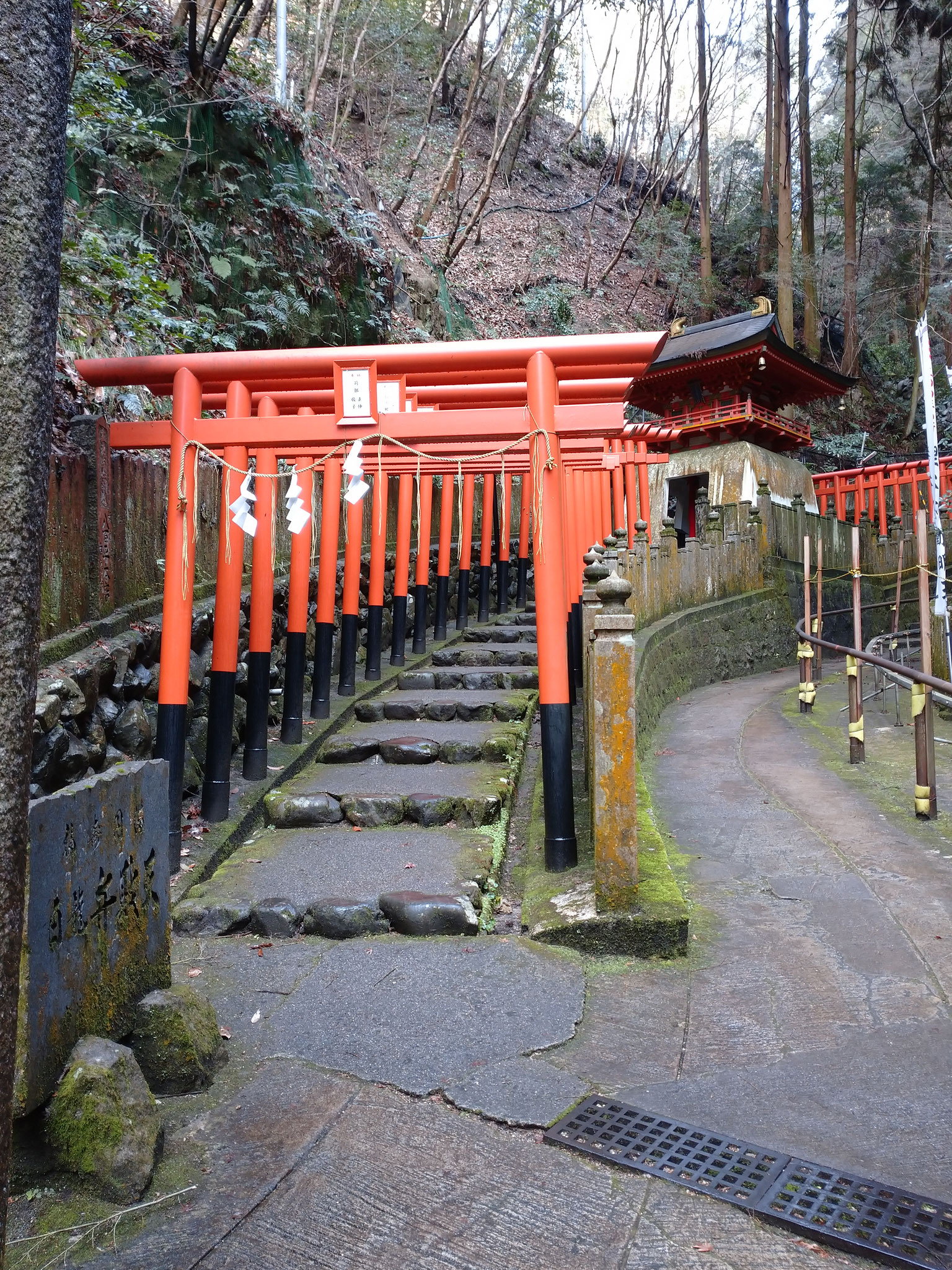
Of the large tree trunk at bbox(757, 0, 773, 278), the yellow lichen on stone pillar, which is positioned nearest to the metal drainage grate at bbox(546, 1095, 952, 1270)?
the yellow lichen on stone pillar

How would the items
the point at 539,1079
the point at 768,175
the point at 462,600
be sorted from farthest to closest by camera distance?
the point at 768,175
the point at 462,600
the point at 539,1079

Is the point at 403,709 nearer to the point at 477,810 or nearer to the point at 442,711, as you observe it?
the point at 442,711

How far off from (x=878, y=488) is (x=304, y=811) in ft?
73.7

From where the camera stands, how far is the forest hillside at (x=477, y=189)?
31.0ft

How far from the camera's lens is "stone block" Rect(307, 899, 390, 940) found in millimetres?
4145

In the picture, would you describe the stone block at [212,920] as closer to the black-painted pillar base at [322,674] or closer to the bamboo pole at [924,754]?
the black-painted pillar base at [322,674]

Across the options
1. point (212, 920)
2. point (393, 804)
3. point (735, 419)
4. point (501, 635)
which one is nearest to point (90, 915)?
point (212, 920)

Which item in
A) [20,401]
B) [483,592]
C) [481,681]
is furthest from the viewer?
[483,592]

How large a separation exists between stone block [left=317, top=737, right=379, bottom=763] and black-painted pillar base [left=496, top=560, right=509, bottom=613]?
743 cm

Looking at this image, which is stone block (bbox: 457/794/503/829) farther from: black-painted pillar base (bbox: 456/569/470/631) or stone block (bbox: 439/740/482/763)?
black-painted pillar base (bbox: 456/569/470/631)

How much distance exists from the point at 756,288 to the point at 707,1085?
114ft

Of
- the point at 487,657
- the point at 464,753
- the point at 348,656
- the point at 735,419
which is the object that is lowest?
the point at 464,753

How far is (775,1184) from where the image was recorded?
2.25m

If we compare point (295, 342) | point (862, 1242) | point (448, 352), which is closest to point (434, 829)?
point (448, 352)
